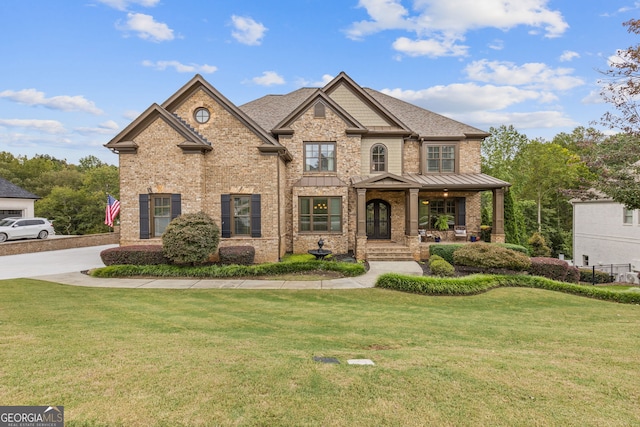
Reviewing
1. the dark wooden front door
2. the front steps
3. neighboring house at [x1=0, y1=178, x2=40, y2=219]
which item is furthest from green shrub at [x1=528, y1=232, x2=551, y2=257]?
neighboring house at [x1=0, y1=178, x2=40, y2=219]

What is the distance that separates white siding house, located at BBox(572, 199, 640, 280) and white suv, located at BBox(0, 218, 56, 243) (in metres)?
38.9

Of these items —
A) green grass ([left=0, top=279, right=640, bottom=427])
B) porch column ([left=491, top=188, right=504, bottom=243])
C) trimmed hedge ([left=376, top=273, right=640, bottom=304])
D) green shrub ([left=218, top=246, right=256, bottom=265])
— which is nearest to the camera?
green grass ([left=0, top=279, right=640, bottom=427])

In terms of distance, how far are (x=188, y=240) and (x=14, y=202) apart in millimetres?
25351

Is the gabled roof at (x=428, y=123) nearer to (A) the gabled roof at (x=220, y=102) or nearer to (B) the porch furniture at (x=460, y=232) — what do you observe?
(B) the porch furniture at (x=460, y=232)

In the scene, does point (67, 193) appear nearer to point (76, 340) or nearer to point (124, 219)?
point (124, 219)

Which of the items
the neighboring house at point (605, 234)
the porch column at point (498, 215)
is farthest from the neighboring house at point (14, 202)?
the neighboring house at point (605, 234)

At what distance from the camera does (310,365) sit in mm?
4348

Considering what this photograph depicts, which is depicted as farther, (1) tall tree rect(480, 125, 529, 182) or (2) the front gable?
(1) tall tree rect(480, 125, 529, 182)

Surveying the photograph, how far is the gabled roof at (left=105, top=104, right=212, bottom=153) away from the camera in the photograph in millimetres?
14234

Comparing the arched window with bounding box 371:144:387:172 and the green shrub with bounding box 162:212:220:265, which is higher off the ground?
the arched window with bounding box 371:144:387:172

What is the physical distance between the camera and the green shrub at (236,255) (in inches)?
541

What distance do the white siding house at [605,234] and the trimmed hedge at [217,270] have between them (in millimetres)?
19338

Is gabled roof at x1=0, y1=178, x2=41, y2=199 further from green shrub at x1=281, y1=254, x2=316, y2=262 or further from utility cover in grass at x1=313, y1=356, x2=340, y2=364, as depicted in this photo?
utility cover in grass at x1=313, y1=356, x2=340, y2=364

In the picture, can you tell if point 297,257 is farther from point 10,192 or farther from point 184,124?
point 10,192
